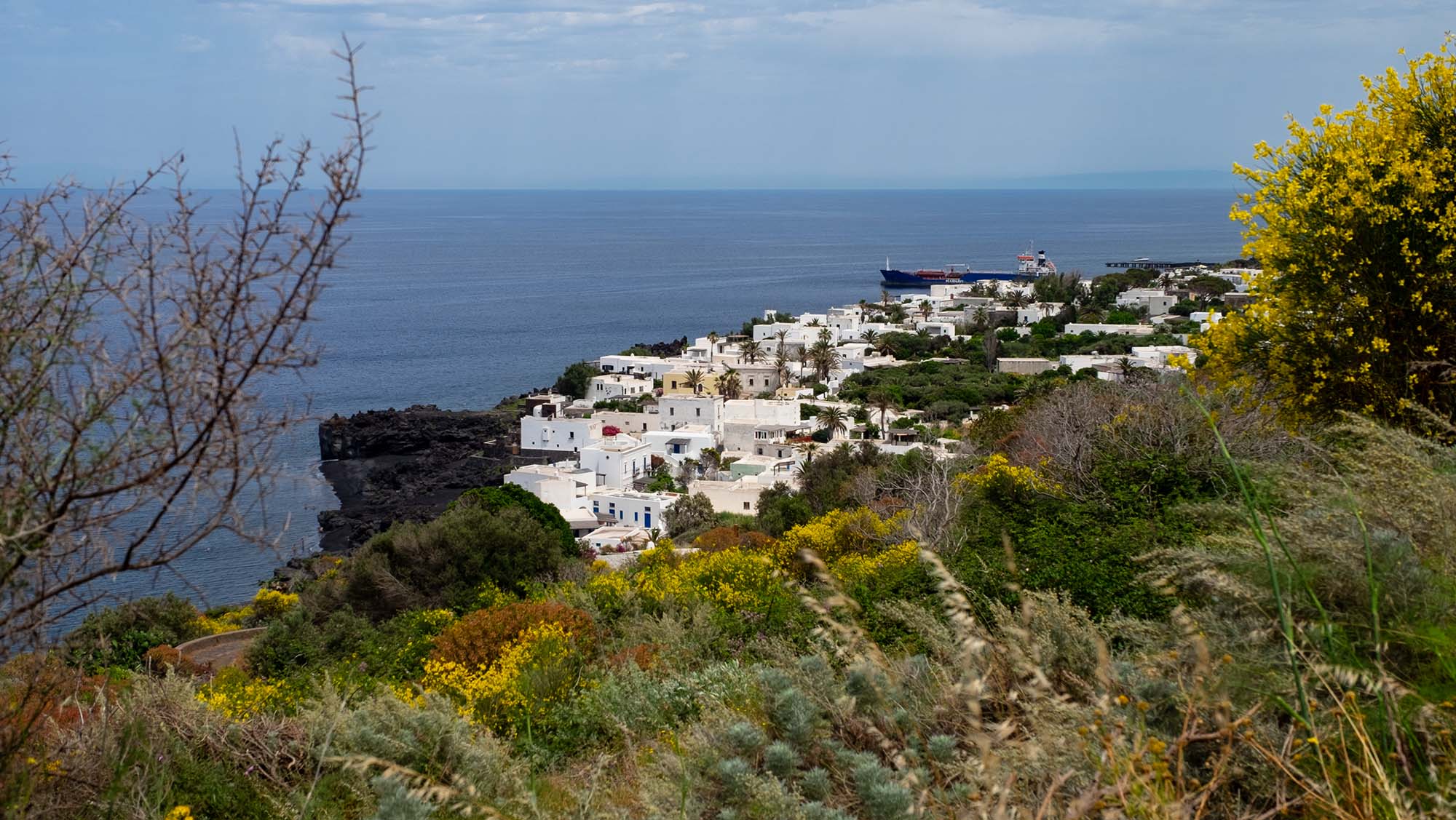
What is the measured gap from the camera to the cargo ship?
109 m

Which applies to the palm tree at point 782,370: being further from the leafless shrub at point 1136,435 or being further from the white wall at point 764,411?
the leafless shrub at point 1136,435

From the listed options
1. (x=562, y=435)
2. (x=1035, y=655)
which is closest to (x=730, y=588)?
(x=1035, y=655)

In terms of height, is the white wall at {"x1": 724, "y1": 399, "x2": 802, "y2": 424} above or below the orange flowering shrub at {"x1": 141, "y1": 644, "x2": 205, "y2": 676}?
below

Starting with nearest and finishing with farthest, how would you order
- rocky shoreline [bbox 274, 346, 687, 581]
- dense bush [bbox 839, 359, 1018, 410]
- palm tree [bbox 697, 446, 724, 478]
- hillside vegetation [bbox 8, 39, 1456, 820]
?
hillside vegetation [bbox 8, 39, 1456, 820] → rocky shoreline [bbox 274, 346, 687, 581] → palm tree [bbox 697, 446, 724, 478] → dense bush [bbox 839, 359, 1018, 410]

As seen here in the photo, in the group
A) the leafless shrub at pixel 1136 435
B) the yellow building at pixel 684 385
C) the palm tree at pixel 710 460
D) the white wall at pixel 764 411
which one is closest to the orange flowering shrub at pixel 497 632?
the leafless shrub at pixel 1136 435

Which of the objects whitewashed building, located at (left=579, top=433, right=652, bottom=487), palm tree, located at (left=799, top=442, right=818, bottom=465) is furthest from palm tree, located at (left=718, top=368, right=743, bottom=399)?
palm tree, located at (left=799, top=442, right=818, bottom=465)

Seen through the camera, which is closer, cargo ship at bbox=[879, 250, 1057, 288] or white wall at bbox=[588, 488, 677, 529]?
white wall at bbox=[588, 488, 677, 529]

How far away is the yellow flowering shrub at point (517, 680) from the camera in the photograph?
6566 millimetres

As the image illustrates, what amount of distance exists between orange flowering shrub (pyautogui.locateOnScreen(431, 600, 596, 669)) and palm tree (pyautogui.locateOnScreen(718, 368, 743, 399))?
4292 cm

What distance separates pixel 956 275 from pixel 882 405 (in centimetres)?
7489

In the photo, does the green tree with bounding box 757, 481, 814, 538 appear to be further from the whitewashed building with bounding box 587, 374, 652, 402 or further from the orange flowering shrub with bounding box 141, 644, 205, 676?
the whitewashed building with bounding box 587, 374, 652, 402

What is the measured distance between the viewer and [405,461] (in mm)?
45500

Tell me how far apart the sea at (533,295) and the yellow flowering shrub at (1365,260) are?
606 centimetres

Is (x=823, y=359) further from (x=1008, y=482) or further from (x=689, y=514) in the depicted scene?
(x=1008, y=482)
